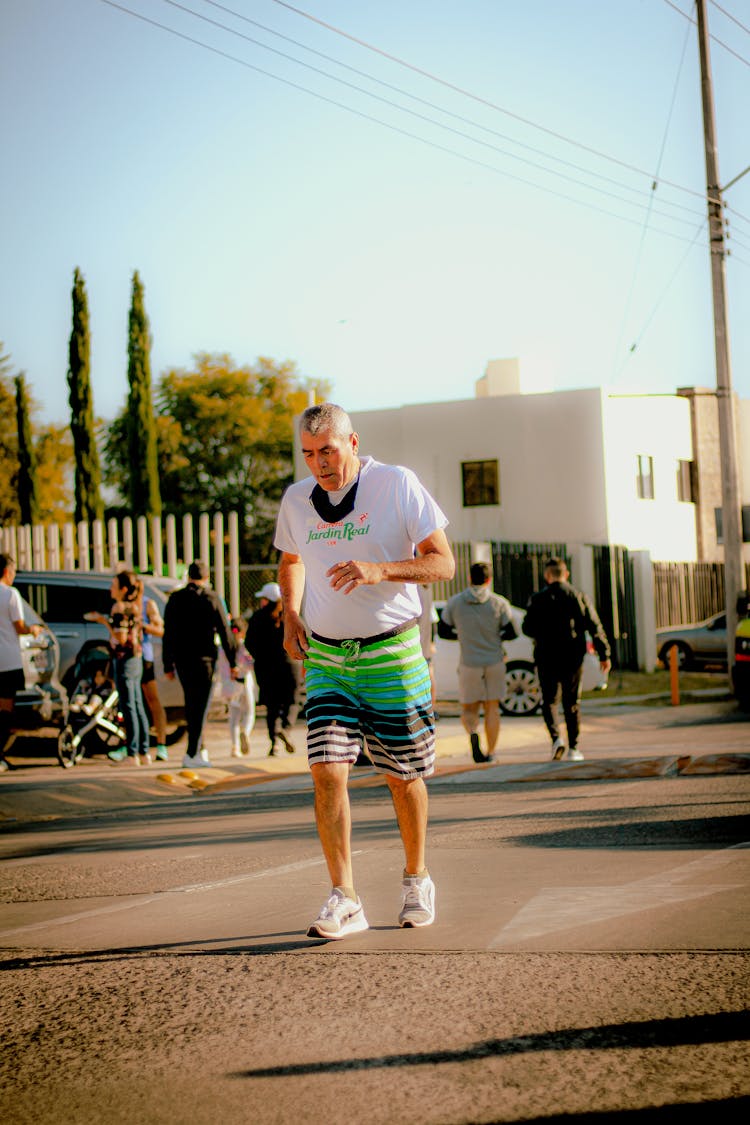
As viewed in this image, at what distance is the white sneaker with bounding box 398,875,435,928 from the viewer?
5.24 meters

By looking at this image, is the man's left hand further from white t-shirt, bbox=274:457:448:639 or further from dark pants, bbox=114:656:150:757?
dark pants, bbox=114:656:150:757

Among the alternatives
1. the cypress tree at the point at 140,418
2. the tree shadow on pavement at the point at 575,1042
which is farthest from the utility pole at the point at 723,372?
the cypress tree at the point at 140,418

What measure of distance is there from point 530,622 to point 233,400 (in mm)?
45514

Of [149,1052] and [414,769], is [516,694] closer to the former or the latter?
[414,769]

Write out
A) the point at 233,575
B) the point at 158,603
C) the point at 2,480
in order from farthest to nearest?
the point at 2,480 < the point at 233,575 < the point at 158,603

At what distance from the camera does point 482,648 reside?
13.8 m

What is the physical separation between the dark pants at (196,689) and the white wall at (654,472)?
1022 inches

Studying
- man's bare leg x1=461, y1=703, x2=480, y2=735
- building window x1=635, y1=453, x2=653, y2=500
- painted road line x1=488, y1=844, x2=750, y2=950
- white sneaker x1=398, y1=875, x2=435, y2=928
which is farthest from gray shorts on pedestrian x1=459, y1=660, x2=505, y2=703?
building window x1=635, y1=453, x2=653, y2=500

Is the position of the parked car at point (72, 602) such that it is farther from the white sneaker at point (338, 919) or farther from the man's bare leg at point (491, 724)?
the white sneaker at point (338, 919)

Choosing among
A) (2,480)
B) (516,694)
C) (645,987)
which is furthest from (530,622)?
(2,480)

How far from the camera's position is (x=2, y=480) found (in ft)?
176

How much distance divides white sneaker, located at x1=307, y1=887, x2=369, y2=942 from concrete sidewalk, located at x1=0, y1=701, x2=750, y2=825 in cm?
609

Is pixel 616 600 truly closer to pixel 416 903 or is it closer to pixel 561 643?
pixel 561 643

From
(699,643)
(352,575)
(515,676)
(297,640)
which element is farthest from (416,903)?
(699,643)
